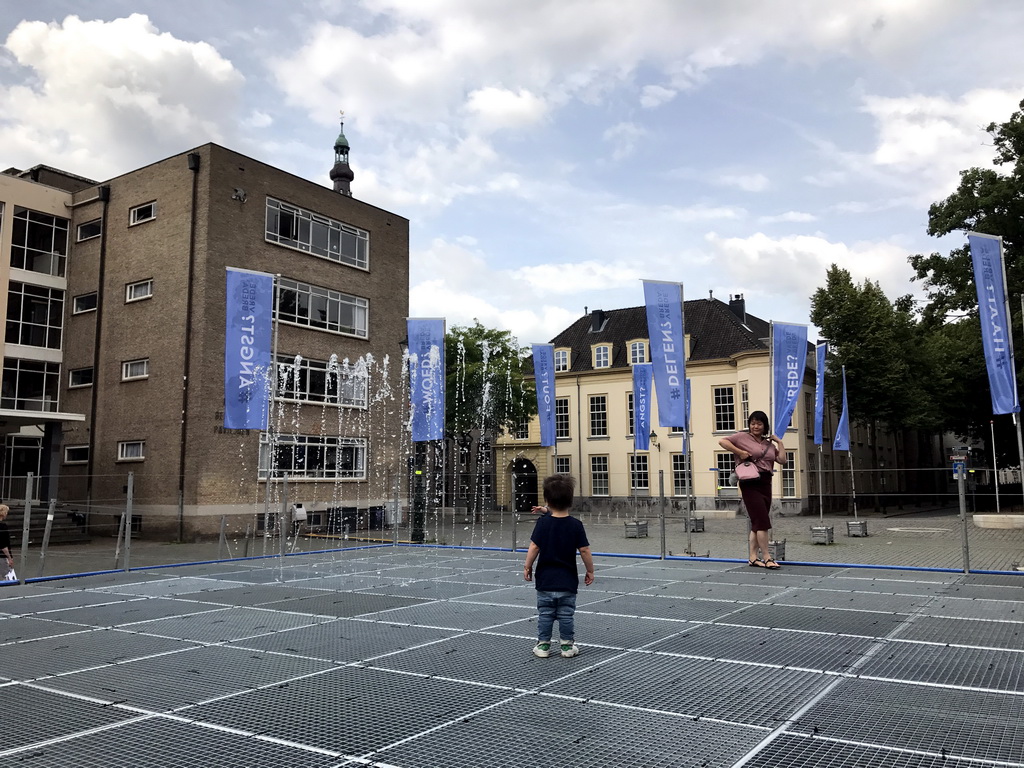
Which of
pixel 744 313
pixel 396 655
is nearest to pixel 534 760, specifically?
pixel 396 655

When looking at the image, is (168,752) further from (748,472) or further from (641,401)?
(641,401)

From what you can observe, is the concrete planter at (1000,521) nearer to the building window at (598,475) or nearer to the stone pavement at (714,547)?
the stone pavement at (714,547)

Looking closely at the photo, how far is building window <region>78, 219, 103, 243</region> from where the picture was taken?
30906 mm

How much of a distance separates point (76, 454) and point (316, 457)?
349 inches

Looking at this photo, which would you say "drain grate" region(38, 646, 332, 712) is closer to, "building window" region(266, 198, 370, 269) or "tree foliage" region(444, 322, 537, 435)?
"building window" region(266, 198, 370, 269)

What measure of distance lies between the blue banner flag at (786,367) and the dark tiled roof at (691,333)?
70.0 ft

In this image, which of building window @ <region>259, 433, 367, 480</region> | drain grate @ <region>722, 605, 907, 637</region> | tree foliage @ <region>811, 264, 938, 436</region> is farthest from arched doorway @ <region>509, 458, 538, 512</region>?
drain grate @ <region>722, 605, 907, 637</region>

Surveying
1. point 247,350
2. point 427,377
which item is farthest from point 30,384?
point 427,377

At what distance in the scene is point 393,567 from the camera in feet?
49.6

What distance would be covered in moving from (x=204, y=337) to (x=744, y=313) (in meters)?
40.0

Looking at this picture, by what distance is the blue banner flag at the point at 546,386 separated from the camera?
104ft

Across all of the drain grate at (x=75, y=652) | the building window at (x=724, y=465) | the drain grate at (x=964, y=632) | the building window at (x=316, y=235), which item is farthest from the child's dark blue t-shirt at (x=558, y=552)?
the building window at (x=724, y=465)

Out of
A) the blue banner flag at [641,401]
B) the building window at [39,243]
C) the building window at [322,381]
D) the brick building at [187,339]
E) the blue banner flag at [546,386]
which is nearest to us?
the brick building at [187,339]

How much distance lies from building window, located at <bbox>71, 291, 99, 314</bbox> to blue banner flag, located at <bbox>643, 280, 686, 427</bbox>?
22.2m
